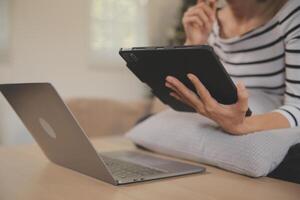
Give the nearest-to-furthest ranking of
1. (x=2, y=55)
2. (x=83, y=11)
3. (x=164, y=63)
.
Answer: (x=164, y=63) → (x=2, y=55) → (x=83, y=11)

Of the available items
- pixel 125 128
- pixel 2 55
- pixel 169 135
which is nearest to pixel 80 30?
pixel 2 55

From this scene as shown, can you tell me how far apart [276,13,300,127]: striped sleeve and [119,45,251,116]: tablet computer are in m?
0.13

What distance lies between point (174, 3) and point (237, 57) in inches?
65.9

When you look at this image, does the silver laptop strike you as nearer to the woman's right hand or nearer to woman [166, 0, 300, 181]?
woman [166, 0, 300, 181]

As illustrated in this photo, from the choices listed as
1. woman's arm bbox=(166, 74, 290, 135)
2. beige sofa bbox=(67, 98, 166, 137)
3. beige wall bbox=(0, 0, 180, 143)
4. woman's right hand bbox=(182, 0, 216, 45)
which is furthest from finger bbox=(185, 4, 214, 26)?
beige wall bbox=(0, 0, 180, 143)

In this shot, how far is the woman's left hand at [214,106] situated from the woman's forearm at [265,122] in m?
0.01

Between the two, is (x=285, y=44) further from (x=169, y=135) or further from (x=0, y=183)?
(x=0, y=183)

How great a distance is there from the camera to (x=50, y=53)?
2.14 meters

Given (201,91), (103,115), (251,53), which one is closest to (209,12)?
(251,53)

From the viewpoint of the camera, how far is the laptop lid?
66cm

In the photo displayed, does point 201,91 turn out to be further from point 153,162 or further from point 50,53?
point 50,53

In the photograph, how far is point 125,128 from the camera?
2.00 meters

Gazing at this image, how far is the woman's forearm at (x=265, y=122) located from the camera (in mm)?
824

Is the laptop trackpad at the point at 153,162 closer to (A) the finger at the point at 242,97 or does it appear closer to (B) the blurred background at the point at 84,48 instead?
(A) the finger at the point at 242,97
